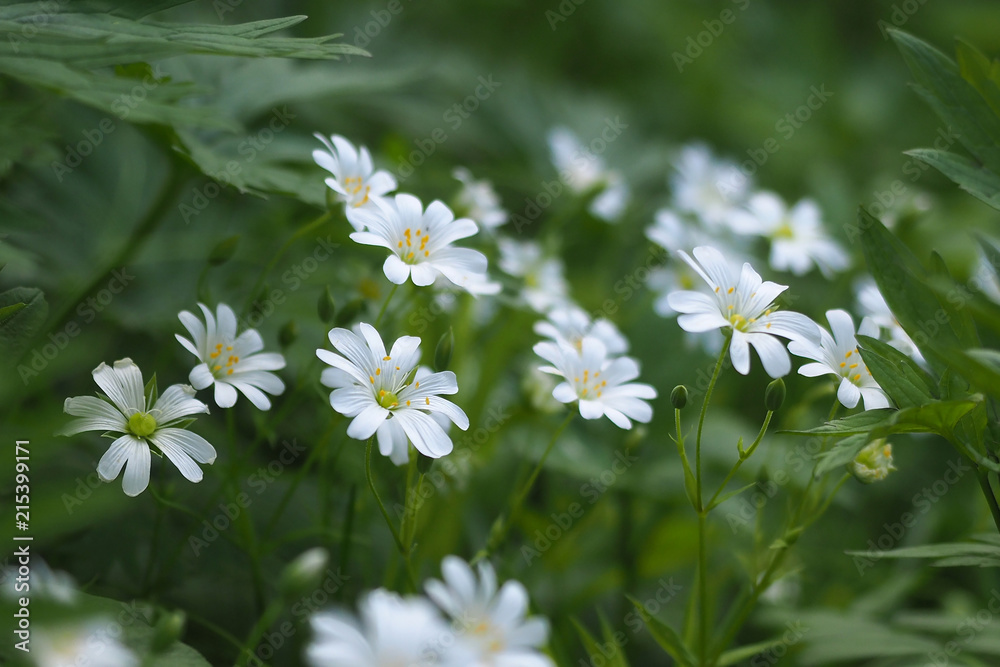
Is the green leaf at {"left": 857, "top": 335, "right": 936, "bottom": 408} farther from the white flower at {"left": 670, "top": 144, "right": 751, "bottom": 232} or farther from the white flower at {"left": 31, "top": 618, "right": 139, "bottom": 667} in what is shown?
the white flower at {"left": 670, "top": 144, "right": 751, "bottom": 232}

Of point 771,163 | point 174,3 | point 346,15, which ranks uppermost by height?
point 174,3

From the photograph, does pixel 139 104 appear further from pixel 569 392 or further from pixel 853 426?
pixel 853 426

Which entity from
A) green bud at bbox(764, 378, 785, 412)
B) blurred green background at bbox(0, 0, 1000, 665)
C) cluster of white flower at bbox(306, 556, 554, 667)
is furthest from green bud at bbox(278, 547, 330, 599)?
green bud at bbox(764, 378, 785, 412)

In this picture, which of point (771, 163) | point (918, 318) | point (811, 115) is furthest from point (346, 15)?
point (918, 318)

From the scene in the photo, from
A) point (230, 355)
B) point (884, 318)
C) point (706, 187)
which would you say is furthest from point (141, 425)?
point (706, 187)

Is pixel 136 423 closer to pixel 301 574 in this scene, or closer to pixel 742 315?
pixel 301 574
